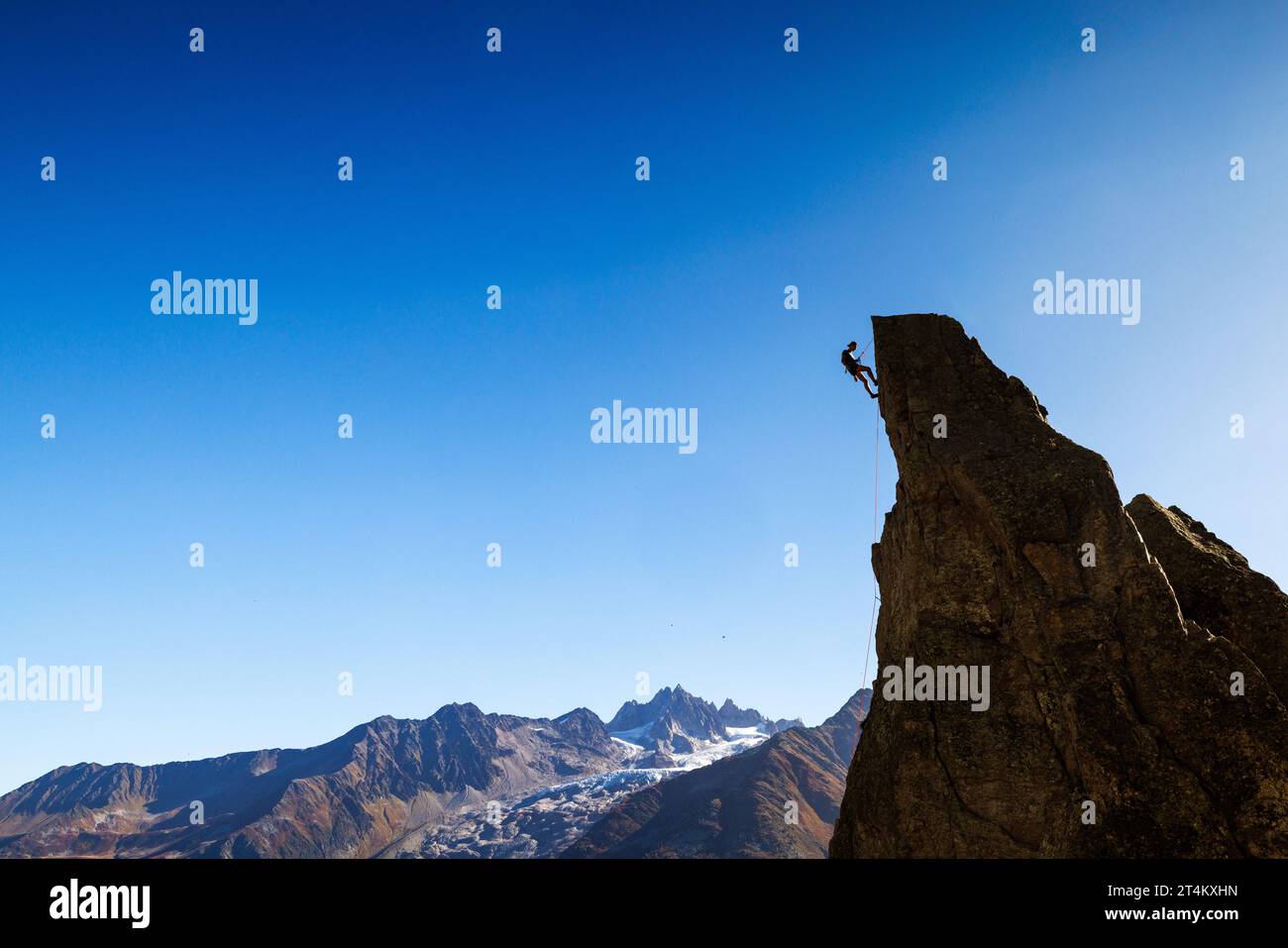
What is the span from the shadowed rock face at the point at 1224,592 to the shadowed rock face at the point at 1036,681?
3.60 m

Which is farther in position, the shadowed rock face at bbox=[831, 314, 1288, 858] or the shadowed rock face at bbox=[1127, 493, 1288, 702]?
the shadowed rock face at bbox=[1127, 493, 1288, 702]

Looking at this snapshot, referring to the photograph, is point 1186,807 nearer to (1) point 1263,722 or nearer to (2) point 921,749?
(1) point 1263,722

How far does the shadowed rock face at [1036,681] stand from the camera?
25031mm

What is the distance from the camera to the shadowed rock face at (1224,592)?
96.4 ft

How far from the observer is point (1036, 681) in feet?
95.4

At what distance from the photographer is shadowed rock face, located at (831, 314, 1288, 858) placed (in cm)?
2503

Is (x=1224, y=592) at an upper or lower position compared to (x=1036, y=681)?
upper

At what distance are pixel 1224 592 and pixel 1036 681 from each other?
8228 millimetres

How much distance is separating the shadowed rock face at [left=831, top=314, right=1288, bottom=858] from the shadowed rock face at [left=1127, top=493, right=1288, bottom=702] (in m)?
3.60

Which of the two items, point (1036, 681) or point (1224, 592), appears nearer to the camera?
point (1036, 681)

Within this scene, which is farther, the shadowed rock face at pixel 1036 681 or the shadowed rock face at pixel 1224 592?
the shadowed rock face at pixel 1224 592
